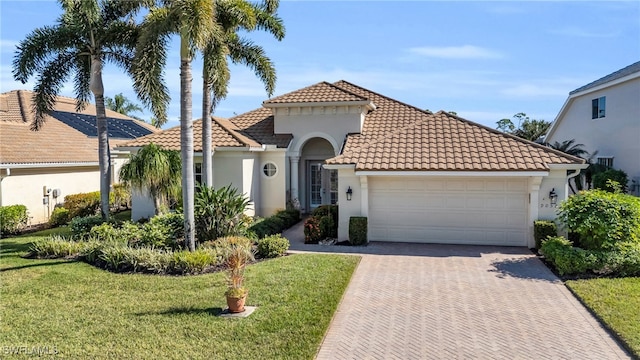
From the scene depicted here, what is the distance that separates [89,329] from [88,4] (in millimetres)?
10994

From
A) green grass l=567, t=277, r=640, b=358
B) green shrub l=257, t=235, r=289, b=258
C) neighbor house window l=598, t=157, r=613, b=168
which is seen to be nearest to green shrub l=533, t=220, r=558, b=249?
green grass l=567, t=277, r=640, b=358

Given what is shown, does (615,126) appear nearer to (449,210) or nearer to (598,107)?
(598,107)

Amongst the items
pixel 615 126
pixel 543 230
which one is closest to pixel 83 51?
pixel 543 230

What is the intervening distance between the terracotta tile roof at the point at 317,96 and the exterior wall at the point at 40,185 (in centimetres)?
1087

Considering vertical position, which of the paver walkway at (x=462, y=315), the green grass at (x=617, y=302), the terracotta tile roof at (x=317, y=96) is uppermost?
the terracotta tile roof at (x=317, y=96)

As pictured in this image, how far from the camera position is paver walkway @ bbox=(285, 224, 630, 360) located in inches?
264

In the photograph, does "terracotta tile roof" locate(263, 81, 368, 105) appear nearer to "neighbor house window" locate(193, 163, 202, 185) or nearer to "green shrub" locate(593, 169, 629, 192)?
"neighbor house window" locate(193, 163, 202, 185)

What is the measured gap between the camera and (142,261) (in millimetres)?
11414

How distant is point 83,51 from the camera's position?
1583 centimetres

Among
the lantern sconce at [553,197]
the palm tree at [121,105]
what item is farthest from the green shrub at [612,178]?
the palm tree at [121,105]

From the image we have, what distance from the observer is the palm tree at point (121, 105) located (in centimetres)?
5019

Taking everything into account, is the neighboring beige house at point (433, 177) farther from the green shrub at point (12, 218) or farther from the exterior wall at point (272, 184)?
the green shrub at point (12, 218)

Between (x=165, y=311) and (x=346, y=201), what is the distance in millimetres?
7902

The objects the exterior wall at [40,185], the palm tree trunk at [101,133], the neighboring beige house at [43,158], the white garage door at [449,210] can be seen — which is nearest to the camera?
the white garage door at [449,210]
